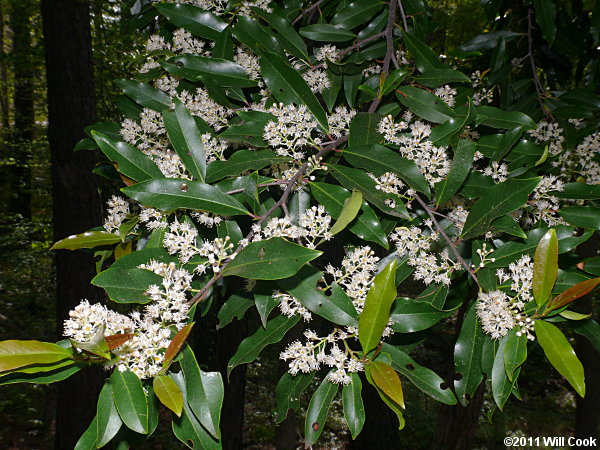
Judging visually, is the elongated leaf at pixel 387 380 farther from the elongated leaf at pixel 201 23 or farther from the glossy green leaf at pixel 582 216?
the elongated leaf at pixel 201 23

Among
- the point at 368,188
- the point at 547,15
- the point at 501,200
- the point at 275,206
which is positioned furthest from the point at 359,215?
the point at 547,15

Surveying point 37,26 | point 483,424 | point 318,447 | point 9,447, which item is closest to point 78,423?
point 9,447

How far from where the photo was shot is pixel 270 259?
0.80 metres

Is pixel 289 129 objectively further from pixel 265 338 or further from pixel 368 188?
pixel 265 338

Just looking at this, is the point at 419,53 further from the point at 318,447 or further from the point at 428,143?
the point at 318,447

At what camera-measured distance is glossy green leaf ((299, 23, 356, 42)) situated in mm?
1382

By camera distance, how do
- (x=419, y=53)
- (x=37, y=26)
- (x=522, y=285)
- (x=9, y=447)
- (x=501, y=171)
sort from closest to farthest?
(x=522, y=285), (x=501, y=171), (x=419, y=53), (x=9, y=447), (x=37, y=26)

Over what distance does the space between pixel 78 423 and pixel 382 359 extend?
3.16 meters

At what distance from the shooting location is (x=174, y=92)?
1.33 meters

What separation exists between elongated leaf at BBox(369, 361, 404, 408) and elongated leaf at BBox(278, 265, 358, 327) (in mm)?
99

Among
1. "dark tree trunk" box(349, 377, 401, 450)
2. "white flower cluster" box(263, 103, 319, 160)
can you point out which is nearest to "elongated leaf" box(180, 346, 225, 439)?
"white flower cluster" box(263, 103, 319, 160)

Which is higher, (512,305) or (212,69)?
(212,69)

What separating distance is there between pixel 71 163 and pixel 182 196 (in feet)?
9.05

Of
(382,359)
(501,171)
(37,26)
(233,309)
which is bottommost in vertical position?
(382,359)
